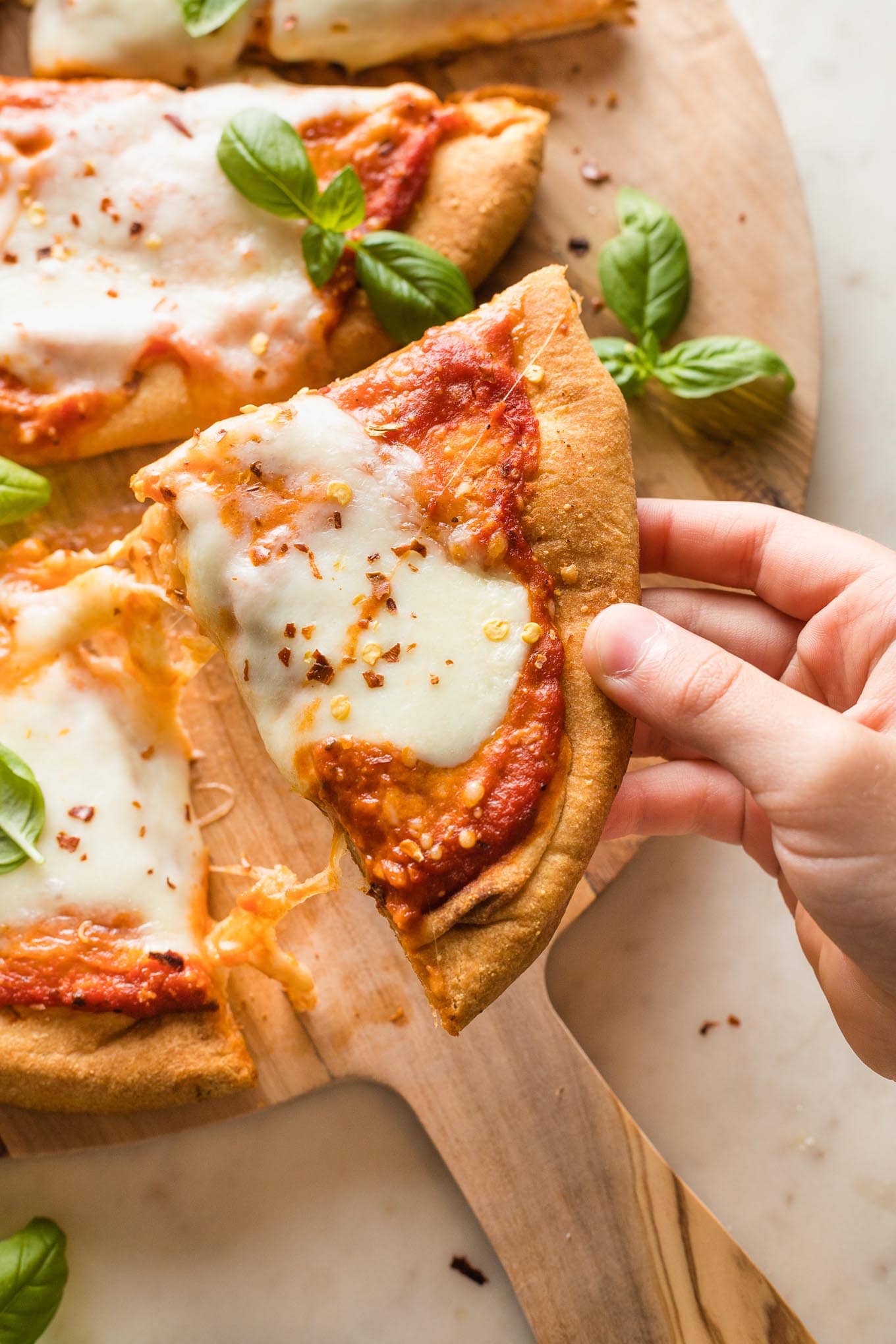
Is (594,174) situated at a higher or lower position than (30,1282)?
higher

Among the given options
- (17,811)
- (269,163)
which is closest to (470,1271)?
(17,811)

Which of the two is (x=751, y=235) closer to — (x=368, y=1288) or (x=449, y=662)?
(x=449, y=662)

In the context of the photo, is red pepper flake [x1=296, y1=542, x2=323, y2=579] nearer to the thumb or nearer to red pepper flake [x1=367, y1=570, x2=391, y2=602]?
red pepper flake [x1=367, y1=570, x2=391, y2=602]

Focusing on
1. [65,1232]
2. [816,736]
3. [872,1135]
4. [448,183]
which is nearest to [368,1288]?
[65,1232]

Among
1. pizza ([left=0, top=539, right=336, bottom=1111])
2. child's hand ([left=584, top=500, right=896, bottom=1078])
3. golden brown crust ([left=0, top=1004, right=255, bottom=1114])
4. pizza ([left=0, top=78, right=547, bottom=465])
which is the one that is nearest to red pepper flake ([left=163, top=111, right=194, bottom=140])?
pizza ([left=0, top=78, right=547, bottom=465])

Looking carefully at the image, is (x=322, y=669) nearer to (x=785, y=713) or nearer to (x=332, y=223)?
(x=785, y=713)

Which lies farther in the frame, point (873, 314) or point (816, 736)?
point (873, 314)

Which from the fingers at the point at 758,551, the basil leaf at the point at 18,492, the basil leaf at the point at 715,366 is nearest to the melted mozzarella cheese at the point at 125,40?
the basil leaf at the point at 18,492
